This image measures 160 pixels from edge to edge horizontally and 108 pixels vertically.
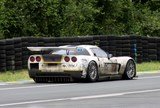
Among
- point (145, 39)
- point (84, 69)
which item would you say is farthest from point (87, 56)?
point (145, 39)

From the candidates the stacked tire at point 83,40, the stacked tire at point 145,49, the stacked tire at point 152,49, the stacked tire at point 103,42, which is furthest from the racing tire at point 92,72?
the stacked tire at point 152,49

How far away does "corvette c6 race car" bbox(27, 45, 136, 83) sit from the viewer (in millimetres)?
18578

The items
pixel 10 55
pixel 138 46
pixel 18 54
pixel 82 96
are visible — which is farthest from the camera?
pixel 138 46

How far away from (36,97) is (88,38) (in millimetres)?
13766

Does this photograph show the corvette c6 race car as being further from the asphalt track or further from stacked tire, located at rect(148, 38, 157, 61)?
stacked tire, located at rect(148, 38, 157, 61)

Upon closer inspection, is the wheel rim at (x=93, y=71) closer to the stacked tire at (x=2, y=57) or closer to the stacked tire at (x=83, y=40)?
the stacked tire at (x=2, y=57)

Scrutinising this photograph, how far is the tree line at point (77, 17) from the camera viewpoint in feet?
100

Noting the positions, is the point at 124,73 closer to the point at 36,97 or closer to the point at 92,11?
the point at 36,97

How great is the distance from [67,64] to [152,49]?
13463 millimetres

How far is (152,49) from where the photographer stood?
31344 millimetres

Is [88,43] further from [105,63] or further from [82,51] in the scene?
[82,51]

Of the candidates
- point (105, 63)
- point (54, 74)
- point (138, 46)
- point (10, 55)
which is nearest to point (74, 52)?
point (54, 74)

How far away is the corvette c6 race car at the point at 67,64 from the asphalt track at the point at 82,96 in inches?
48.1

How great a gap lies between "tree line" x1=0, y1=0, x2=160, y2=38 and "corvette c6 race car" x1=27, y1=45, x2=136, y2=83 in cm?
989
